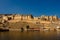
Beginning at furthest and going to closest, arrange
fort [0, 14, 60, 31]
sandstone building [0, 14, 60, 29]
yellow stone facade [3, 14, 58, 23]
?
yellow stone facade [3, 14, 58, 23] < sandstone building [0, 14, 60, 29] < fort [0, 14, 60, 31]

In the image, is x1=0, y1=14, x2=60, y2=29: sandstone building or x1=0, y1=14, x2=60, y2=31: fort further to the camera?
x1=0, y1=14, x2=60, y2=29: sandstone building

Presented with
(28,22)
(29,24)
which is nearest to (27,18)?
(28,22)

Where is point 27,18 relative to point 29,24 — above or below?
above

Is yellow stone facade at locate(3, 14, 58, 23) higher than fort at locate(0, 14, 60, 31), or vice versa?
yellow stone facade at locate(3, 14, 58, 23)

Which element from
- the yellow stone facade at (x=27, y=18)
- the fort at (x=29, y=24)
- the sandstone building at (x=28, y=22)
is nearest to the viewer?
the fort at (x=29, y=24)

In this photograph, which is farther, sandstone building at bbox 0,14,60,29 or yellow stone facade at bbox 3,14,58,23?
yellow stone facade at bbox 3,14,58,23

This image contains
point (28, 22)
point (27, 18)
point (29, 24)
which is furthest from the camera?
point (27, 18)

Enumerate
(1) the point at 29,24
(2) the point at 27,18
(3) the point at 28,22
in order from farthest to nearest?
1. (2) the point at 27,18
2. (3) the point at 28,22
3. (1) the point at 29,24

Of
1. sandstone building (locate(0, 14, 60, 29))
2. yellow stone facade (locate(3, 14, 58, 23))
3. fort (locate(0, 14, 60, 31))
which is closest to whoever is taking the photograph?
fort (locate(0, 14, 60, 31))

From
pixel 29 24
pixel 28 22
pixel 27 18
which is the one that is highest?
pixel 27 18

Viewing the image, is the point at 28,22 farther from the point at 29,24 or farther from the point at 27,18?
the point at 27,18

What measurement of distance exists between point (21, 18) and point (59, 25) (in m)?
29.1

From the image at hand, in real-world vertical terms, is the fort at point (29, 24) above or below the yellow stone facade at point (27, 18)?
below

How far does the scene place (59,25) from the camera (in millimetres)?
102000
